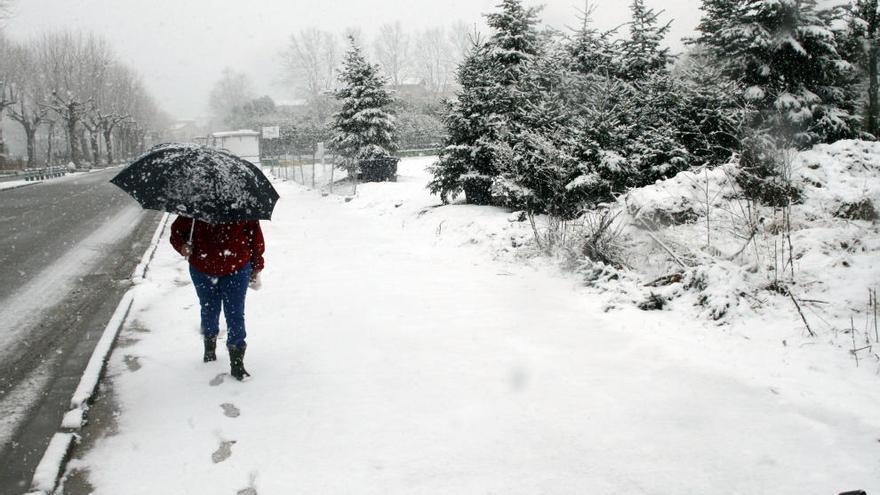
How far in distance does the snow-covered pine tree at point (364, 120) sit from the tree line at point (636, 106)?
954cm

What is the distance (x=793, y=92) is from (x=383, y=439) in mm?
15445

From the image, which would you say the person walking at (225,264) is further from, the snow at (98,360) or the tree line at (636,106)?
the tree line at (636,106)

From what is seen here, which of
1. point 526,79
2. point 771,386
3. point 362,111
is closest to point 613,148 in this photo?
point 526,79

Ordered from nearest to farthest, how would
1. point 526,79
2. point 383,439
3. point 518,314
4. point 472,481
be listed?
1. point 472,481
2. point 383,439
3. point 518,314
4. point 526,79

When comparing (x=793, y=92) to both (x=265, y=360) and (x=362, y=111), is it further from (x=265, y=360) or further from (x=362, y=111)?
(x=362, y=111)

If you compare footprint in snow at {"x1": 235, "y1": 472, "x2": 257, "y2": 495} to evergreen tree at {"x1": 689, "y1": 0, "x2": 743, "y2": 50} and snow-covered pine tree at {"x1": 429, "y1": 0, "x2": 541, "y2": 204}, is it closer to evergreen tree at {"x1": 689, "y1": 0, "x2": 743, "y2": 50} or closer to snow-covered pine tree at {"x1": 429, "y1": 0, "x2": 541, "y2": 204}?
snow-covered pine tree at {"x1": 429, "y1": 0, "x2": 541, "y2": 204}

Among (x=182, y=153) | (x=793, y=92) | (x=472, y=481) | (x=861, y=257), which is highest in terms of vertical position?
(x=793, y=92)

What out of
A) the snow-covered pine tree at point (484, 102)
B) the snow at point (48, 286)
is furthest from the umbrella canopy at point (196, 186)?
the snow-covered pine tree at point (484, 102)

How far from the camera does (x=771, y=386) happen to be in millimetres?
3963

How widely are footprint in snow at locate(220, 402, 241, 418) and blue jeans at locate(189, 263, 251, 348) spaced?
524 mm

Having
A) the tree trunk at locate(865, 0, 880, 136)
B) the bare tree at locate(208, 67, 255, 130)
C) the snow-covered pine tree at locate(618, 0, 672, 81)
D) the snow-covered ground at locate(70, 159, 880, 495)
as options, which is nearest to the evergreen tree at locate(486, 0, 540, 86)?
the snow-covered pine tree at locate(618, 0, 672, 81)

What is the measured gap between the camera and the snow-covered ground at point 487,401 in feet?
10.1

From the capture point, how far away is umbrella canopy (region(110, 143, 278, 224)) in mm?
3783

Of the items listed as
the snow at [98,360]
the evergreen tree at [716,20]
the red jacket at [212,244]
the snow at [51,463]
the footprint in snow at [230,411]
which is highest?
the evergreen tree at [716,20]
